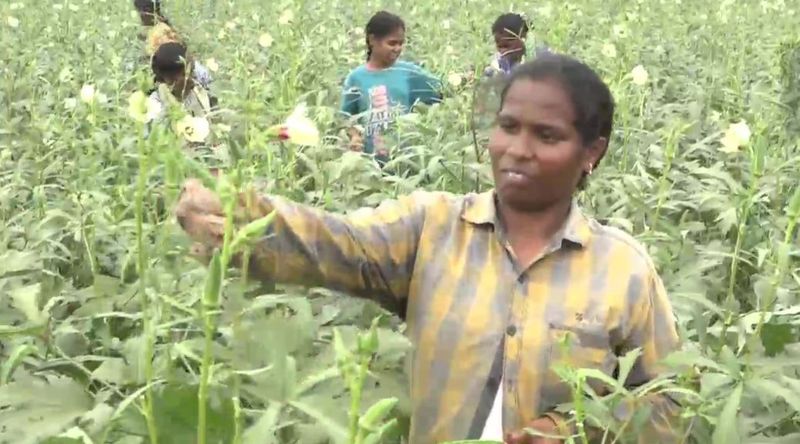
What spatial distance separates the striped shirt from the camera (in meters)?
1.63

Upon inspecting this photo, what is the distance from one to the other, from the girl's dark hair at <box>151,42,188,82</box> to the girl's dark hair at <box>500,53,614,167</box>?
2586 mm

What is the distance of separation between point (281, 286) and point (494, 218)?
47cm

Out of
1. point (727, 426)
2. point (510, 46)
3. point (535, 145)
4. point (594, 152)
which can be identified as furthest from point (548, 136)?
point (510, 46)

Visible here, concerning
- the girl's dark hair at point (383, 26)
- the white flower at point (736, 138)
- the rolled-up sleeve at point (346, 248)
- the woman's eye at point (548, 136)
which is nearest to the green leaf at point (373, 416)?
the rolled-up sleeve at point (346, 248)

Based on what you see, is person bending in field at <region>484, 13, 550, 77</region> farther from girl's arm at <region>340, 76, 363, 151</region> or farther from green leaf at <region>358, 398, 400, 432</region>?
green leaf at <region>358, 398, 400, 432</region>

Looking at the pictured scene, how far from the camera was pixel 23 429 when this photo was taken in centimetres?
138

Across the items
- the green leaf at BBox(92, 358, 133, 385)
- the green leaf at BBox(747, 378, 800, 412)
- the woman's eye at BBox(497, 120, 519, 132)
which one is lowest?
the green leaf at BBox(92, 358, 133, 385)

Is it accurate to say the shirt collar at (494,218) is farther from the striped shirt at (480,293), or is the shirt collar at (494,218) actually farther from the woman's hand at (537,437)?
the woman's hand at (537,437)

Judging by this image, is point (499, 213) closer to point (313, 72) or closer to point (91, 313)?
point (91, 313)

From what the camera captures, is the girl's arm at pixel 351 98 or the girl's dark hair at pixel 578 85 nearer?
the girl's dark hair at pixel 578 85

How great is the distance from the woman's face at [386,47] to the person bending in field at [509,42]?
1.38 ft

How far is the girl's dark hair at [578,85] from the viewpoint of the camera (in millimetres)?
1656

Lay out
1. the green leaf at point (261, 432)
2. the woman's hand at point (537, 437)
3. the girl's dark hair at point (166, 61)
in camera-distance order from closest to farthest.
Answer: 1. the green leaf at point (261, 432)
2. the woman's hand at point (537, 437)
3. the girl's dark hair at point (166, 61)

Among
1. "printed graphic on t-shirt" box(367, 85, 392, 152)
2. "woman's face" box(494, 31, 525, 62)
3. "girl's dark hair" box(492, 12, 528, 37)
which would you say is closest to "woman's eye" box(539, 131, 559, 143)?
"printed graphic on t-shirt" box(367, 85, 392, 152)
